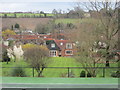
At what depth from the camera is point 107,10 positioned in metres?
2.56

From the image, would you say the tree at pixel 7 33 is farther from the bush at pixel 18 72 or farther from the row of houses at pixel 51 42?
the bush at pixel 18 72

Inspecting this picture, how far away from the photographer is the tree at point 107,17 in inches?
100

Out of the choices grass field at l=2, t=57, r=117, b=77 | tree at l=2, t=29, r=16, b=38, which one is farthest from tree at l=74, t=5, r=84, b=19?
tree at l=2, t=29, r=16, b=38

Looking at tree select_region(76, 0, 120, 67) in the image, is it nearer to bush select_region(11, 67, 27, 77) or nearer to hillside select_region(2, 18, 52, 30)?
hillside select_region(2, 18, 52, 30)

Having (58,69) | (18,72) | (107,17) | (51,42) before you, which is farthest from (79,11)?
(18,72)

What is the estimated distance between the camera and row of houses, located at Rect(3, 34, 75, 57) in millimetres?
2607

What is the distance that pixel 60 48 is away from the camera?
2.68 m

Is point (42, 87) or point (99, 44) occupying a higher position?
point (99, 44)

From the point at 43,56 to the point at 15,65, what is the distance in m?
0.43

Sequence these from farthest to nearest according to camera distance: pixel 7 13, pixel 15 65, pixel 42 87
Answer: pixel 15 65 < pixel 7 13 < pixel 42 87

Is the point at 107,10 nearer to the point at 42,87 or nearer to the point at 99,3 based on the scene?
the point at 99,3

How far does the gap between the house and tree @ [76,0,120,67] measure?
20.0 inches

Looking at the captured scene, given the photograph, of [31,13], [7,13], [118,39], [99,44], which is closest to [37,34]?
[31,13]

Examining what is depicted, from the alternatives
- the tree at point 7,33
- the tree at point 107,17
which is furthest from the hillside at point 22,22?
the tree at point 107,17
